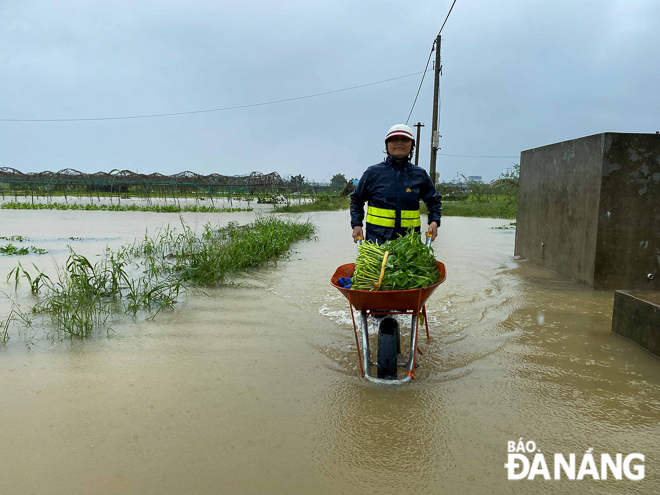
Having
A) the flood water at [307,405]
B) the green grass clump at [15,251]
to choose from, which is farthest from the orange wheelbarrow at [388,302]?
the green grass clump at [15,251]

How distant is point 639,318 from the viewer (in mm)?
3830

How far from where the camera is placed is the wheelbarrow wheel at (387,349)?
3.02m

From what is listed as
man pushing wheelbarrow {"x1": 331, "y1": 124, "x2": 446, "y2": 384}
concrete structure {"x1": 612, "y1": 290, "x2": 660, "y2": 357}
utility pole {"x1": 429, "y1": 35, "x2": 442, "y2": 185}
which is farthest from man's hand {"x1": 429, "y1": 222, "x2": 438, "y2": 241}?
utility pole {"x1": 429, "y1": 35, "x2": 442, "y2": 185}

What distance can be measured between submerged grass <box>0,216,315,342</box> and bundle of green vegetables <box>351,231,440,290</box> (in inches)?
103

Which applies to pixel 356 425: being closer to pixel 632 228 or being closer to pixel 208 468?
pixel 208 468

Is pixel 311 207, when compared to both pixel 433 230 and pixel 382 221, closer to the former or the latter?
pixel 382 221

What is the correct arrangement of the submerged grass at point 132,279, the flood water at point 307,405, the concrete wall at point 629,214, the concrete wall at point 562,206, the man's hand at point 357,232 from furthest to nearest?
the concrete wall at point 562,206 < the concrete wall at point 629,214 < the submerged grass at point 132,279 < the man's hand at point 357,232 < the flood water at point 307,405

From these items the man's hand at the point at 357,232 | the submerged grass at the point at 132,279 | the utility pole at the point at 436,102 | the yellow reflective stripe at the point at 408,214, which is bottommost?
the submerged grass at the point at 132,279

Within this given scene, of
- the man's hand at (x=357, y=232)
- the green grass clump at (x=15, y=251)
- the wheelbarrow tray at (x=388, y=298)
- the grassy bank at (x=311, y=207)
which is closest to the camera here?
the wheelbarrow tray at (x=388, y=298)

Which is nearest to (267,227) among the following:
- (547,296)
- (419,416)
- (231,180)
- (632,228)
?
(547,296)

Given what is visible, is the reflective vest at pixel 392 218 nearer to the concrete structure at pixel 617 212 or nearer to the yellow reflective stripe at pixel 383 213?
the yellow reflective stripe at pixel 383 213

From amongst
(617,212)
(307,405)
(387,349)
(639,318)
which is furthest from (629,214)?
(307,405)

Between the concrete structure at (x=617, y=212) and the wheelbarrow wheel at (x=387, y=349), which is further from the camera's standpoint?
the concrete structure at (x=617, y=212)

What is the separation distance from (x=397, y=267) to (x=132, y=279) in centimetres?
405
